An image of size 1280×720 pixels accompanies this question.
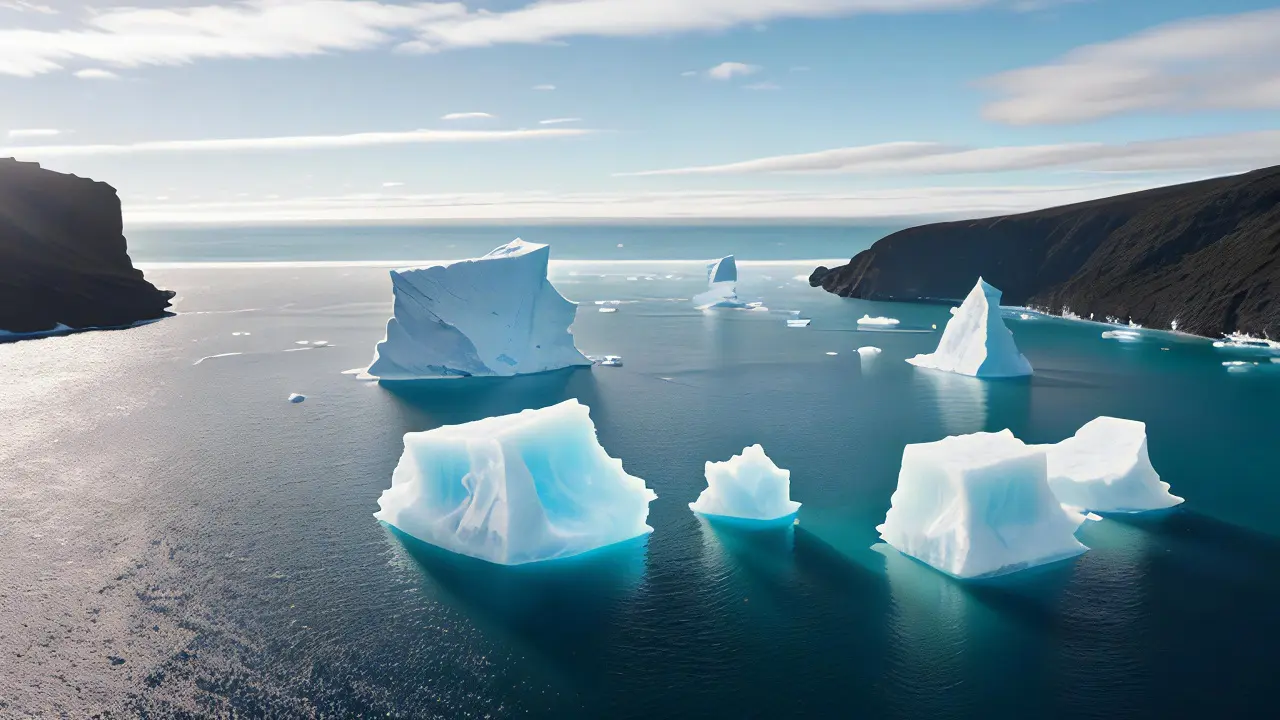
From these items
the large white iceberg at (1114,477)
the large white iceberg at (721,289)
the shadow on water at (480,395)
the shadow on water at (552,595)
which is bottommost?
the shadow on water at (552,595)

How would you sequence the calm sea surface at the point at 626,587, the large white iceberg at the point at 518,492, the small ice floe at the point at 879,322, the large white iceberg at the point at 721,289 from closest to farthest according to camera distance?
the calm sea surface at the point at 626,587 → the large white iceberg at the point at 518,492 → the small ice floe at the point at 879,322 → the large white iceberg at the point at 721,289

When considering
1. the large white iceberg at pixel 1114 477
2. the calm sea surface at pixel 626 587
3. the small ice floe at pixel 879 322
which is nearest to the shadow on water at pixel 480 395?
the calm sea surface at pixel 626 587

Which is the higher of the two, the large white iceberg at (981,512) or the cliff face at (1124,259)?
the cliff face at (1124,259)

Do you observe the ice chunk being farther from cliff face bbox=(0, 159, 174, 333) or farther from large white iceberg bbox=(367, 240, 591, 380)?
cliff face bbox=(0, 159, 174, 333)

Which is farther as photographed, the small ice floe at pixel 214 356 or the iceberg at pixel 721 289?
the iceberg at pixel 721 289

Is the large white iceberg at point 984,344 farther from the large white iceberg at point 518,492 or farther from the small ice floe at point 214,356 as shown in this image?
the small ice floe at point 214,356

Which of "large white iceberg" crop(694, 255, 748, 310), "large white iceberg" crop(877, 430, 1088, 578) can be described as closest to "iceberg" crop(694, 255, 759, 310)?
"large white iceberg" crop(694, 255, 748, 310)
